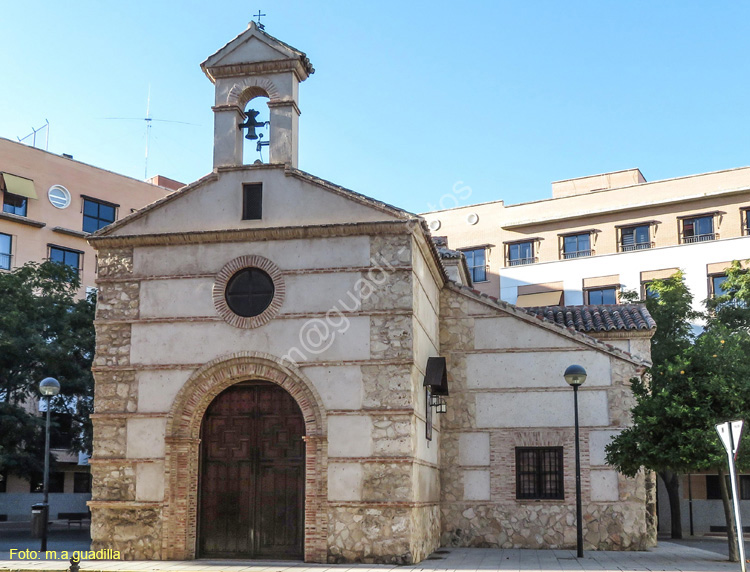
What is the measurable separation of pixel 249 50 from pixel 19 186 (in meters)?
26.4

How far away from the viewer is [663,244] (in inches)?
1699

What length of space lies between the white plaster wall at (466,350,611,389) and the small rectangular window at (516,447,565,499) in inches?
58.1

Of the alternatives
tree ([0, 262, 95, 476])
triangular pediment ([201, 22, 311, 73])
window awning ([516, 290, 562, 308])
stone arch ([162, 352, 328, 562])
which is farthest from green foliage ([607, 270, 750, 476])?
window awning ([516, 290, 562, 308])

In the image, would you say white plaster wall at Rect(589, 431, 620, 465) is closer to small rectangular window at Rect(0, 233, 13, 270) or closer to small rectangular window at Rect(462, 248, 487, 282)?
small rectangular window at Rect(0, 233, 13, 270)

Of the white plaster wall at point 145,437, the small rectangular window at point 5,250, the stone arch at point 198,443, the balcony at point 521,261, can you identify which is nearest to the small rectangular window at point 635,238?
the balcony at point 521,261

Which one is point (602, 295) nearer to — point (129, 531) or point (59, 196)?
point (59, 196)

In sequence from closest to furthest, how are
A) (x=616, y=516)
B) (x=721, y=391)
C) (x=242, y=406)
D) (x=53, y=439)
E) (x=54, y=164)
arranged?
(x=721, y=391), (x=242, y=406), (x=616, y=516), (x=53, y=439), (x=54, y=164)

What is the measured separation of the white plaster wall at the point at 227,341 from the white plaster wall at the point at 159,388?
0.24 metres

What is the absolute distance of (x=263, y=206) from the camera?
56.0 feet

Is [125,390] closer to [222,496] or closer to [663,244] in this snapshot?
[222,496]

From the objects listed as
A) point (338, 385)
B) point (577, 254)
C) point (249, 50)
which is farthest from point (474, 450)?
point (577, 254)

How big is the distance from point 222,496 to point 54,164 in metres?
30.5

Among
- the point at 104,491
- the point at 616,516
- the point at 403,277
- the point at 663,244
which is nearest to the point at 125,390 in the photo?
the point at 104,491

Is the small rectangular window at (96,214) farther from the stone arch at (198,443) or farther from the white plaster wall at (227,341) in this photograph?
the stone arch at (198,443)
